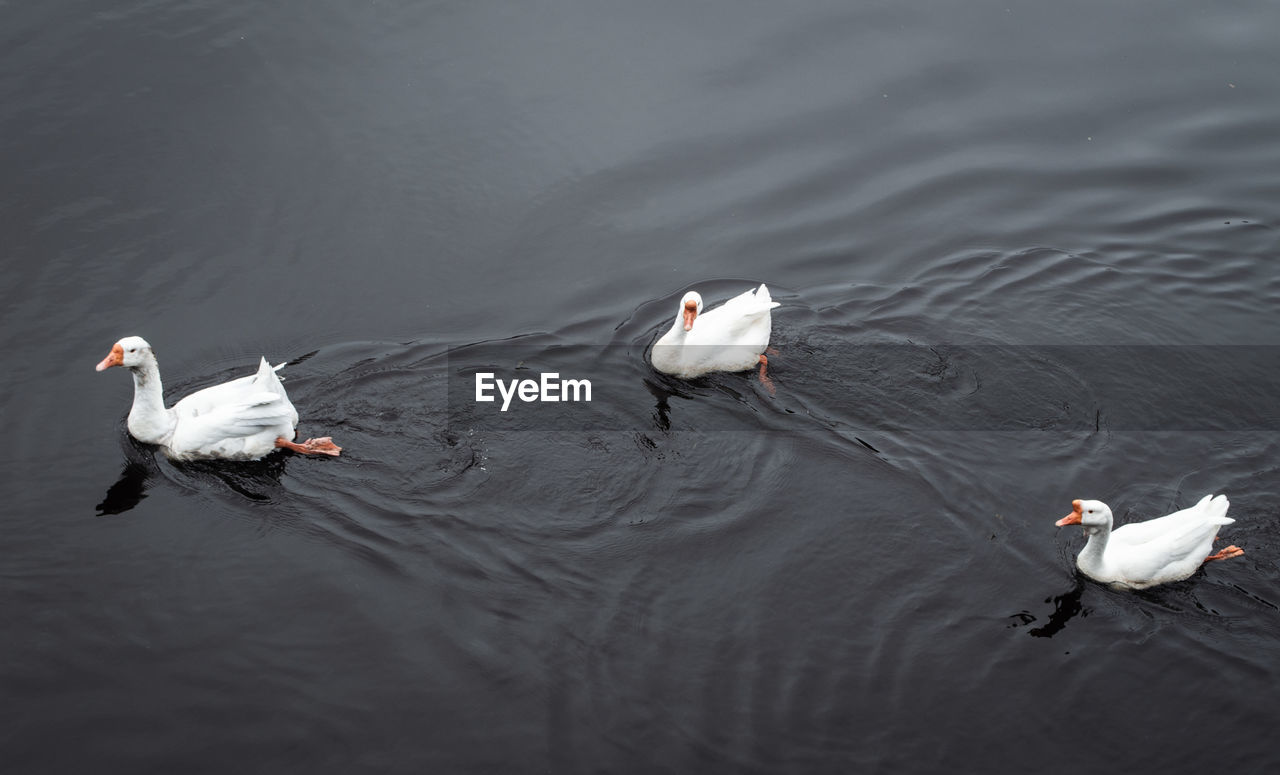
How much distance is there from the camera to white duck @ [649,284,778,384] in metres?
11.1

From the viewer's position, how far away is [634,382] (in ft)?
37.1

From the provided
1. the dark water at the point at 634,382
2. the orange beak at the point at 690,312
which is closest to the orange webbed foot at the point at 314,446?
the dark water at the point at 634,382

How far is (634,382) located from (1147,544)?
4966mm

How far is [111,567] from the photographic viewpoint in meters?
8.86

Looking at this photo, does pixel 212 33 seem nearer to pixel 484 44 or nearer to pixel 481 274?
pixel 484 44

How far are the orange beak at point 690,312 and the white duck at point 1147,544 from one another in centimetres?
392

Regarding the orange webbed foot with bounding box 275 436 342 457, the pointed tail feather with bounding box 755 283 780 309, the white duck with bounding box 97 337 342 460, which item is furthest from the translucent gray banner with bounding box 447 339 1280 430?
the white duck with bounding box 97 337 342 460

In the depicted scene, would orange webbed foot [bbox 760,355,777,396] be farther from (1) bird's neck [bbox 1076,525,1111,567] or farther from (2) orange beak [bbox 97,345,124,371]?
(2) orange beak [bbox 97,345,124,371]

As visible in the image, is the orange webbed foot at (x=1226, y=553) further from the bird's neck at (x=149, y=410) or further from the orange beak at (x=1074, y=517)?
the bird's neck at (x=149, y=410)

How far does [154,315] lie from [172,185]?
235 cm

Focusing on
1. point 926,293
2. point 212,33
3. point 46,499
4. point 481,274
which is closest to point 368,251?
point 481,274

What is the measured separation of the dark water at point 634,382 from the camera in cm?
795

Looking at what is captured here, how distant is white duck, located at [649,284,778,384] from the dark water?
26 cm

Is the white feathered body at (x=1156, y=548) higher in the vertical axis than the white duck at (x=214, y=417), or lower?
lower
